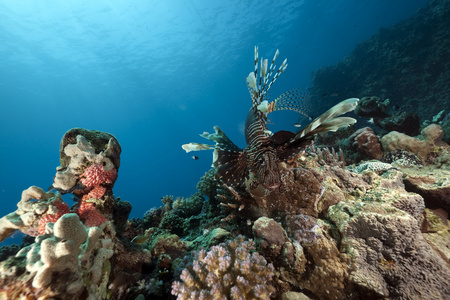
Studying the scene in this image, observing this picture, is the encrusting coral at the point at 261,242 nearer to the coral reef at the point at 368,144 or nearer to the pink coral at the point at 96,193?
the pink coral at the point at 96,193

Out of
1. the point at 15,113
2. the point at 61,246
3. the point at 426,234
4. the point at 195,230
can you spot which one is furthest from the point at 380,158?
the point at 15,113

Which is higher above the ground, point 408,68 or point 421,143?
point 408,68

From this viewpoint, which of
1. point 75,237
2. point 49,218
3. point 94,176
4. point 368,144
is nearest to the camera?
point 75,237

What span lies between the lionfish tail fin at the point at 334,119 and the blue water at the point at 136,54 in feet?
132

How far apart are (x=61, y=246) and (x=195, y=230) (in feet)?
11.2

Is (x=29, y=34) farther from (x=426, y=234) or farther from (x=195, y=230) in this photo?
(x=426, y=234)

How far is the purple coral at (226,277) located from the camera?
178cm

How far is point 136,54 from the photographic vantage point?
1634 inches

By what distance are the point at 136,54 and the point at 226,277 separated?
162 ft

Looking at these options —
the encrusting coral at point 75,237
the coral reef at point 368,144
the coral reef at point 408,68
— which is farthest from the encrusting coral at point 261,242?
the coral reef at point 408,68

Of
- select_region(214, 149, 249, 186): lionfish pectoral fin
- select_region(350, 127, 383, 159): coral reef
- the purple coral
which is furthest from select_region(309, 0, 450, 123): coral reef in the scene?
the purple coral

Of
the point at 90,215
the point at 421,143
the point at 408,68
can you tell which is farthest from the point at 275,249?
the point at 408,68

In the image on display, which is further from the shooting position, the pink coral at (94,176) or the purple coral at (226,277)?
the pink coral at (94,176)

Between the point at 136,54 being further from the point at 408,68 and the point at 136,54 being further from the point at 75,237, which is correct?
the point at 75,237
